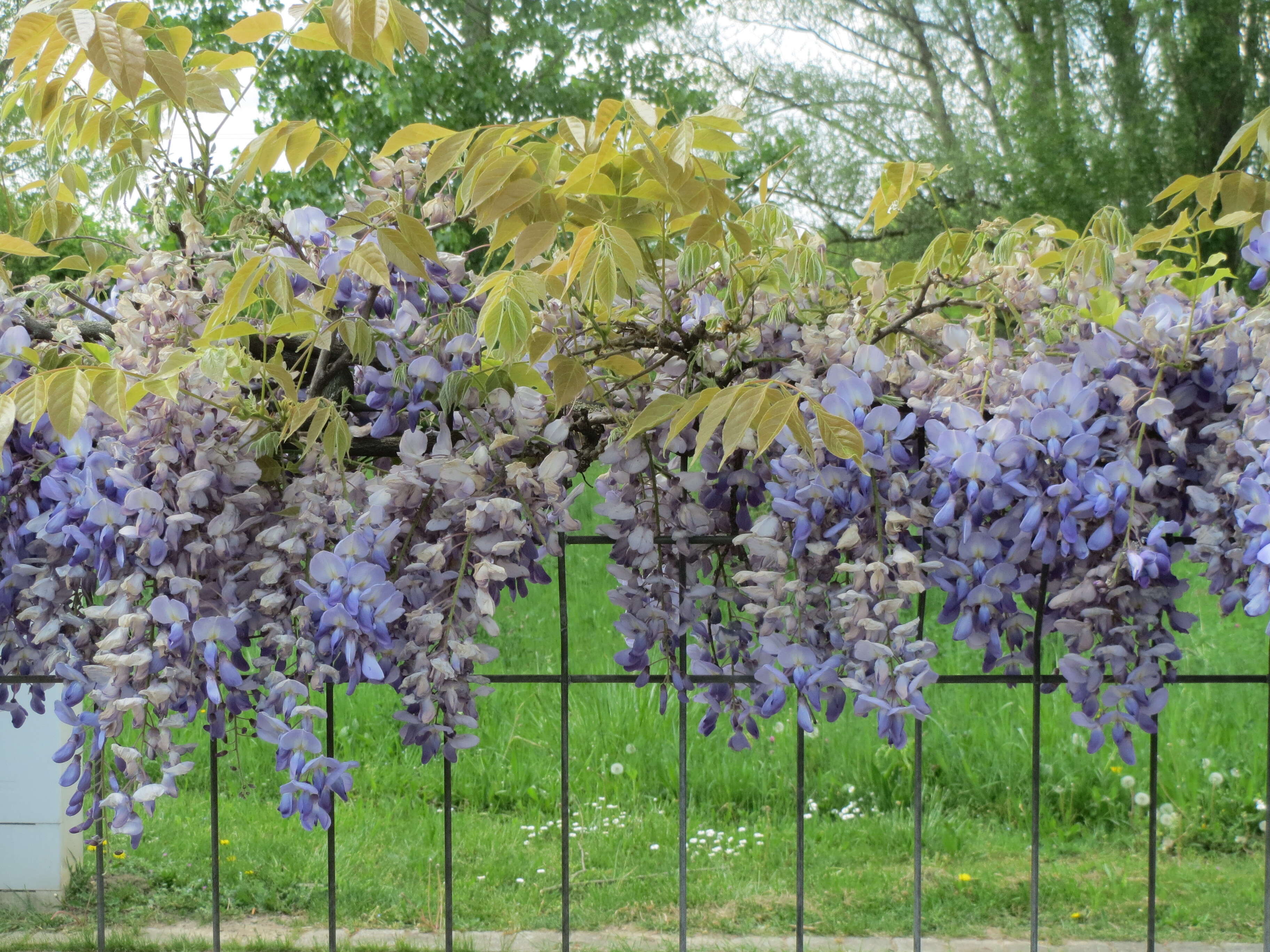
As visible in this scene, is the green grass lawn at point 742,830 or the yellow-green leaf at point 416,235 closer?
the yellow-green leaf at point 416,235

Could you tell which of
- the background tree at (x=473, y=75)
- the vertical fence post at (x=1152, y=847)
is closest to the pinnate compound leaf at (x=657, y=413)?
the vertical fence post at (x=1152, y=847)

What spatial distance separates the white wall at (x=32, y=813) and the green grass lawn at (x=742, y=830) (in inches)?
4.2

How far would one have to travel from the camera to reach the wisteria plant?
1.12 meters

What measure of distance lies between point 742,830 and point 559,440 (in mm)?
2524

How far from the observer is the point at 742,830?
11.2 ft

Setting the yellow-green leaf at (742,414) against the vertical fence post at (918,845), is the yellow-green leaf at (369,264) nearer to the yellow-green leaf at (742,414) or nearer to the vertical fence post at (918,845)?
the yellow-green leaf at (742,414)

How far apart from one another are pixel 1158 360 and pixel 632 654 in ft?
2.32

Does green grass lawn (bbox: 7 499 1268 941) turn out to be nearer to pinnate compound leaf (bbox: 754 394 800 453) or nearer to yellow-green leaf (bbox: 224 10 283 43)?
pinnate compound leaf (bbox: 754 394 800 453)

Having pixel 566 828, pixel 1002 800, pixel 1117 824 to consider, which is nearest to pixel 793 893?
pixel 1002 800

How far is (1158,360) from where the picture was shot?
3.88 feet

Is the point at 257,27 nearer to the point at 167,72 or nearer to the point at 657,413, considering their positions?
the point at 167,72

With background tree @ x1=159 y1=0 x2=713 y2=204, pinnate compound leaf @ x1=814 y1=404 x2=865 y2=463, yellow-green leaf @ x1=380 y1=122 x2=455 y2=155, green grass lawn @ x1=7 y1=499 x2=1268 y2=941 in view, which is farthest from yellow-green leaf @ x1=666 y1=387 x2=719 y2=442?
background tree @ x1=159 y1=0 x2=713 y2=204

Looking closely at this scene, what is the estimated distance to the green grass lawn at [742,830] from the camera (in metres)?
3.06

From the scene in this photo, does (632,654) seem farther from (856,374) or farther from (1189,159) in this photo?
(1189,159)
